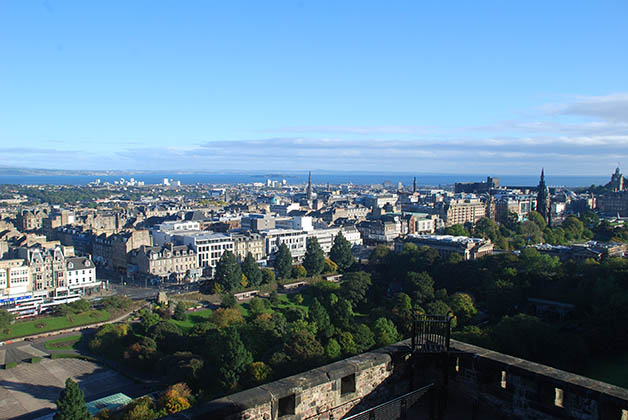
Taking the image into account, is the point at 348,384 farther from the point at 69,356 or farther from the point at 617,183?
the point at 617,183

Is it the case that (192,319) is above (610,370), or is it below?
below

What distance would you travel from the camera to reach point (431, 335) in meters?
8.46

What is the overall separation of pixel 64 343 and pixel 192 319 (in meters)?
9.91

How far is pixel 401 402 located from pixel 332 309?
34.7m

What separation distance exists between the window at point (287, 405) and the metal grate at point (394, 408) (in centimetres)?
78

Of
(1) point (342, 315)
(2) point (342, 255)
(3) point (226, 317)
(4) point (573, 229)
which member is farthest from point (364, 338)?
(4) point (573, 229)

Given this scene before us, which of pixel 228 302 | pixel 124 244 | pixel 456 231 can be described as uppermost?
pixel 456 231

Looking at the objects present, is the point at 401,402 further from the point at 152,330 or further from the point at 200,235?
the point at 200,235

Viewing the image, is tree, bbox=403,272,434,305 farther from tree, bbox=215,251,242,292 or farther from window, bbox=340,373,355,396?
window, bbox=340,373,355,396

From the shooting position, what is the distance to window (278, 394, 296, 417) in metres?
6.94

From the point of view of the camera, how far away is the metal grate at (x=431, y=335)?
319 inches

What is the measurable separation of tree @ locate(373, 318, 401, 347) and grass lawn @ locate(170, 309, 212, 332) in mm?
15046

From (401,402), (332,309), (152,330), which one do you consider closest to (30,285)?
(152,330)

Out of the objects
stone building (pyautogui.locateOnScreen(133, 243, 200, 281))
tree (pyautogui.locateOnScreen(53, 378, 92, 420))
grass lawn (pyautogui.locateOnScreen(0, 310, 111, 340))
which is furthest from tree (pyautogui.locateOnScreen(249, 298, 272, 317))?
tree (pyautogui.locateOnScreen(53, 378, 92, 420))
